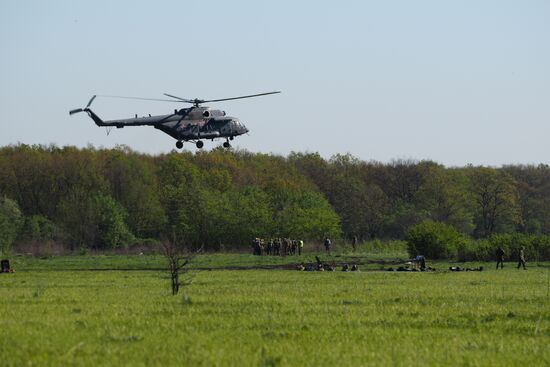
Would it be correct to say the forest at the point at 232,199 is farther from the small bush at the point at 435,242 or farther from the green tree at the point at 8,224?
the small bush at the point at 435,242

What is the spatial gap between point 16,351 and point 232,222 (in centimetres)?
10051

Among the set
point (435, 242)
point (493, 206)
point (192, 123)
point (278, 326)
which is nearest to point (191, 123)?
point (192, 123)

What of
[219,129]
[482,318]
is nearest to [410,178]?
Result: [219,129]

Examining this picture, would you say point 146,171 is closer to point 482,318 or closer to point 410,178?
point 410,178

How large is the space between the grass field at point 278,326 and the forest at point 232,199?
2529 inches

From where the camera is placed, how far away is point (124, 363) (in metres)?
17.1

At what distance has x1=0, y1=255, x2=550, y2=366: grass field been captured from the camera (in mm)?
17891

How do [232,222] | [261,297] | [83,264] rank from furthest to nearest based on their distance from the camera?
[232,222]
[83,264]
[261,297]

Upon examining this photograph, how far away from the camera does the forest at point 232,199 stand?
11719 centimetres

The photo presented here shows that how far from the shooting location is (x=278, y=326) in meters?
22.7

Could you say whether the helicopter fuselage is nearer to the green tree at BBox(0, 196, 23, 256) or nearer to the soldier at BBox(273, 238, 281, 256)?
the soldier at BBox(273, 238, 281, 256)

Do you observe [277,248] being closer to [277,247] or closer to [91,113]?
[277,247]

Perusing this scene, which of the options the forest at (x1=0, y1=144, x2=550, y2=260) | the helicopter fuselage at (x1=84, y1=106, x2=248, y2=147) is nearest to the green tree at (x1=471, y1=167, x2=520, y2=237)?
the forest at (x1=0, y1=144, x2=550, y2=260)

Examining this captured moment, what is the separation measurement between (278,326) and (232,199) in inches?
4009
